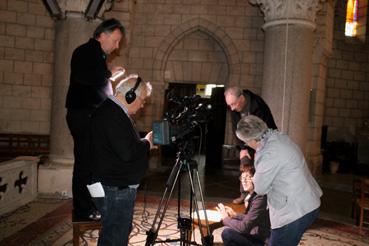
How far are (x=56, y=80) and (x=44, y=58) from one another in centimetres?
188

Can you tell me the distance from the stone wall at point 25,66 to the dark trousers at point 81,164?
453cm

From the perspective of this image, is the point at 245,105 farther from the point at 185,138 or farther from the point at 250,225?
the point at 250,225

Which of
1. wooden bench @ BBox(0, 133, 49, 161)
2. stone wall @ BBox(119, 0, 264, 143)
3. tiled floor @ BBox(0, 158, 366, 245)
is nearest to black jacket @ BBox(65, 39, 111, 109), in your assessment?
tiled floor @ BBox(0, 158, 366, 245)

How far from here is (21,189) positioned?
4.50m

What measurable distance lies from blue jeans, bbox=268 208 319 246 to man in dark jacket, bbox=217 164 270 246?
410 mm

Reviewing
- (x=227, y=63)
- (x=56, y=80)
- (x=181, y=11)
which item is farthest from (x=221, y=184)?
(x=181, y=11)

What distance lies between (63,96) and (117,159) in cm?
356

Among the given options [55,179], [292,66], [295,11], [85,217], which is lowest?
[55,179]

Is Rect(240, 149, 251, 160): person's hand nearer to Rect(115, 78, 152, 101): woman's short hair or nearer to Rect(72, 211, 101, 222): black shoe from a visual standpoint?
Rect(72, 211, 101, 222): black shoe

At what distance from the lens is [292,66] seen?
547 cm

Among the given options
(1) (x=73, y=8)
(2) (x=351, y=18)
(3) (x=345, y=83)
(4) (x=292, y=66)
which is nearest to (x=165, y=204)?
(1) (x=73, y=8)

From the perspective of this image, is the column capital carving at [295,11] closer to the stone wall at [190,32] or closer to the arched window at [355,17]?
the stone wall at [190,32]

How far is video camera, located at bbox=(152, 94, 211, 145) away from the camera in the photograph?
2217mm

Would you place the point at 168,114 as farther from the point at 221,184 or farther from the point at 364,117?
the point at 364,117
